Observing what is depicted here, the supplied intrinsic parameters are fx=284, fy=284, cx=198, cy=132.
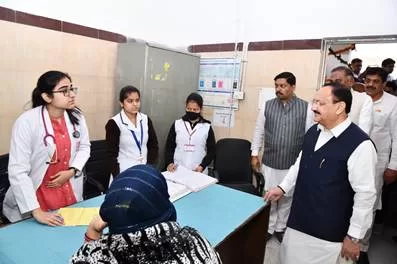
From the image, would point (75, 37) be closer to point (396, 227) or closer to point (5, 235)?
point (5, 235)

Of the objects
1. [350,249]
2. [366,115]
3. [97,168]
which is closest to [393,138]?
[366,115]

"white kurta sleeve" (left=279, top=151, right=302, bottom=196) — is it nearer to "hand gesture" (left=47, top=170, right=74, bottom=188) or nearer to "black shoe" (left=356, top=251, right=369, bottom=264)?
"black shoe" (left=356, top=251, right=369, bottom=264)

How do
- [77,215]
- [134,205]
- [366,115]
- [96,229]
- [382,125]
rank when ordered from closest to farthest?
[134,205] → [96,229] → [77,215] → [366,115] → [382,125]

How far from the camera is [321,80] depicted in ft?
9.23

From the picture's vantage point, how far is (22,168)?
156 cm

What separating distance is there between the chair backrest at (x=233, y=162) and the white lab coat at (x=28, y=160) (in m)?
1.45

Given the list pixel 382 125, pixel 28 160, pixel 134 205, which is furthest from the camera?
pixel 382 125

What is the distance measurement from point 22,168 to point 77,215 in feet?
1.37

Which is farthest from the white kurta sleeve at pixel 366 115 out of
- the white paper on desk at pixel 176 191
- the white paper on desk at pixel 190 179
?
the white paper on desk at pixel 176 191

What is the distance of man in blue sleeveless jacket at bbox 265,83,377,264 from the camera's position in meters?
1.53

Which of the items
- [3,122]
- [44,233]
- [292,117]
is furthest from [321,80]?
[3,122]

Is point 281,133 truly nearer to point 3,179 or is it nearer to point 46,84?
point 46,84

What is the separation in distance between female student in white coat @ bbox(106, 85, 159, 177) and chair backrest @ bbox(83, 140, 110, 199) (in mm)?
197

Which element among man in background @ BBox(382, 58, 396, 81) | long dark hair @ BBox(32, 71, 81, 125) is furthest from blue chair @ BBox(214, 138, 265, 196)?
long dark hair @ BBox(32, 71, 81, 125)
